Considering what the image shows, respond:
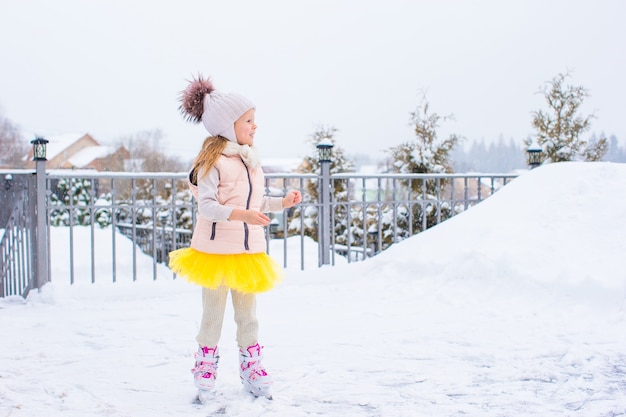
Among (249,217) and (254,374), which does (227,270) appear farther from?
(254,374)

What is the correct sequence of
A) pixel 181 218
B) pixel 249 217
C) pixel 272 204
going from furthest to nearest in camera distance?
pixel 181 218 → pixel 272 204 → pixel 249 217

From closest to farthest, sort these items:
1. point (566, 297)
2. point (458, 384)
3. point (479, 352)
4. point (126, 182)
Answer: point (458, 384) < point (479, 352) < point (566, 297) < point (126, 182)

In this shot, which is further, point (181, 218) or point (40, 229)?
point (181, 218)

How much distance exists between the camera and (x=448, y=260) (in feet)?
15.9

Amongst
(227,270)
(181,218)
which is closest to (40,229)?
(227,270)

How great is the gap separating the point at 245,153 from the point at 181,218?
13340 mm

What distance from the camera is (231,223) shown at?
250 cm

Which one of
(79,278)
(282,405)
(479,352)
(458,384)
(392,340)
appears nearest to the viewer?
(282,405)

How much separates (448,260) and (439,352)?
67.3 inches

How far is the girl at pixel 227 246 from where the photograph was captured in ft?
8.07

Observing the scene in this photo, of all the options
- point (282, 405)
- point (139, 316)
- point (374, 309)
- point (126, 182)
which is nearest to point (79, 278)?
point (139, 316)

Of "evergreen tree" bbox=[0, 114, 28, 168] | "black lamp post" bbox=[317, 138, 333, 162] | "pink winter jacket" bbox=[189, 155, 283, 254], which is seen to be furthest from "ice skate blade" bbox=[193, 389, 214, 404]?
"evergreen tree" bbox=[0, 114, 28, 168]

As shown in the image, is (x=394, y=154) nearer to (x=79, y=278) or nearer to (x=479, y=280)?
(x=79, y=278)

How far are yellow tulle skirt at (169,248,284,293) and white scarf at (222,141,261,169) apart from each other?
0.39m
